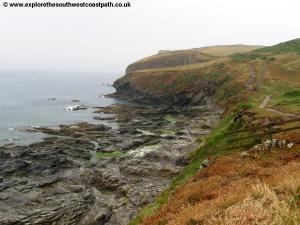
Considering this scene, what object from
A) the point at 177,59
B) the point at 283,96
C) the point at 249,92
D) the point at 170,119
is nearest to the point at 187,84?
the point at 170,119

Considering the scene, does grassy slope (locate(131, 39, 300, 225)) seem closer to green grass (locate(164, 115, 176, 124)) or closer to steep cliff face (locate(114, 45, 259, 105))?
steep cliff face (locate(114, 45, 259, 105))

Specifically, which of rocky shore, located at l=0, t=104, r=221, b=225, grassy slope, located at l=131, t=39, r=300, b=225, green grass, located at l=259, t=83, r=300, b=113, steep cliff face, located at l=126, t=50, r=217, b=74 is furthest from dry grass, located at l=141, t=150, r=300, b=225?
steep cliff face, located at l=126, t=50, r=217, b=74

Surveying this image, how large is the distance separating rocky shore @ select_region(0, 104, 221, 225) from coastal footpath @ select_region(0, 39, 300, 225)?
112 millimetres

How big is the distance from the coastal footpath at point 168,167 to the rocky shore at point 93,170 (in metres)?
0.11

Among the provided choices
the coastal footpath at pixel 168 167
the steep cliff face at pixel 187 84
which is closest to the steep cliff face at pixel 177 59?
the steep cliff face at pixel 187 84

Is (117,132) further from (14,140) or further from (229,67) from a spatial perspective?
(229,67)

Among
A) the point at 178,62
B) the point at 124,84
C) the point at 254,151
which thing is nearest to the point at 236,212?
the point at 254,151

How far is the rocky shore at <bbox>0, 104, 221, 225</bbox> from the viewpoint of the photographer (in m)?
32.7

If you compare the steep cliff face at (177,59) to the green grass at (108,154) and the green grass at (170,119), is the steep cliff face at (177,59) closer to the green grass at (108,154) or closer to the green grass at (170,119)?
Answer: the green grass at (170,119)

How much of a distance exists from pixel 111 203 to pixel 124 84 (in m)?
120

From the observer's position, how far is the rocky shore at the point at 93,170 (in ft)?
107

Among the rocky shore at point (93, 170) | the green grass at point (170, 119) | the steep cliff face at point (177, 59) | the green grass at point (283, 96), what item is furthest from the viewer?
the steep cliff face at point (177, 59)

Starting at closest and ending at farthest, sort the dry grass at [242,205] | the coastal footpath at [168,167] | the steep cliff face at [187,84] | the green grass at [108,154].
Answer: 1. the dry grass at [242,205]
2. the coastal footpath at [168,167]
3. the green grass at [108,154]
4. the steep cliff face at [187,84]

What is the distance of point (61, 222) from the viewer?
30.9 metres
